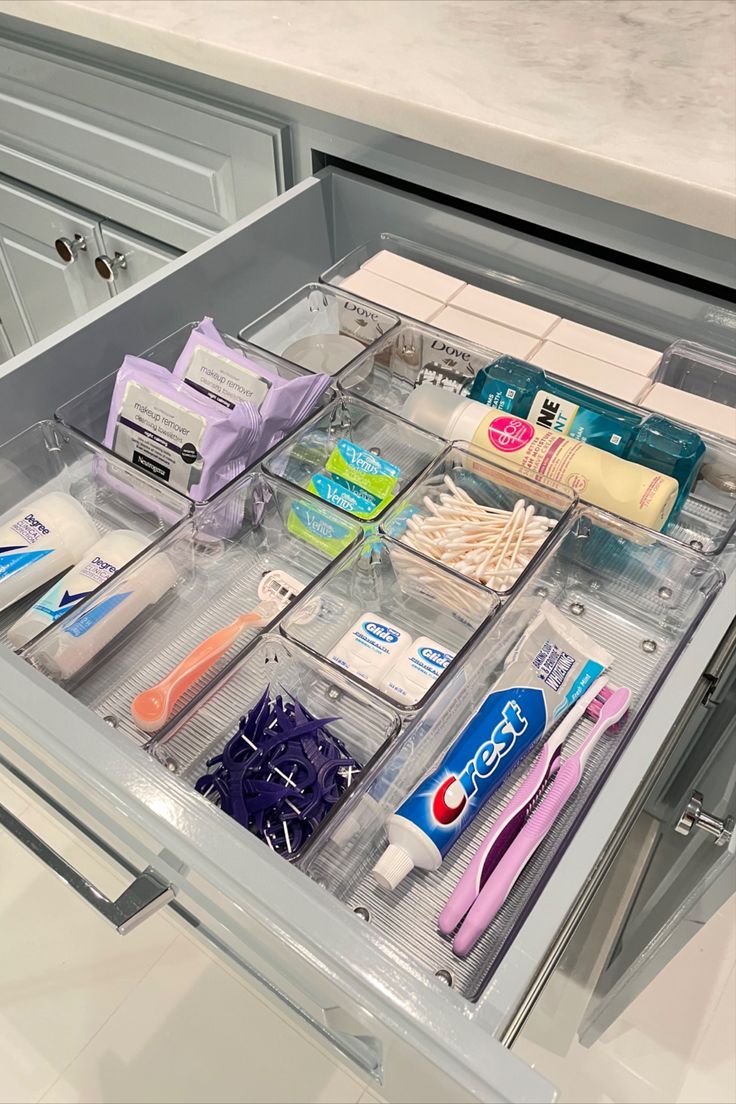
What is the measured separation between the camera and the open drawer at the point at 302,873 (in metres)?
0.42

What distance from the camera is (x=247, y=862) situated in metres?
0.46

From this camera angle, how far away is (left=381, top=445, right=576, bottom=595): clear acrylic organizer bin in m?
0.72

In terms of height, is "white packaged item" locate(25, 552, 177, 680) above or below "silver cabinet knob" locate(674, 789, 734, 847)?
below

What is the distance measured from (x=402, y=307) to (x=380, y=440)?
0.16m

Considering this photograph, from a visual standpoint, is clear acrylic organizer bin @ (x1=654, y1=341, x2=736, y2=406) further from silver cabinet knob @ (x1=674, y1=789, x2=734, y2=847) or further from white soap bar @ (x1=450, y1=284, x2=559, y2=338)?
silver cabinet knob @ (x1=674, y1=789, x2=734, y2=847)

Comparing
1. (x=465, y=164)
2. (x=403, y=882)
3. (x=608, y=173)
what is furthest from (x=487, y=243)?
(x=403, y=882)

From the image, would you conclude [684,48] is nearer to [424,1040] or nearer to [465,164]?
[465,164]

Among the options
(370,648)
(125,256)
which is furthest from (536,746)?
(125,256)

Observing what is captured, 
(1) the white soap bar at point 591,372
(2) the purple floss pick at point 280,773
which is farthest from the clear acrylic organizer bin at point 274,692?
(1) the white soap bar at point 591,372

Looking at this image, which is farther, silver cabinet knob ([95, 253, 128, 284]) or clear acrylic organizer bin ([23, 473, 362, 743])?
silver cabinet knob ([95, 253, 128, 284])

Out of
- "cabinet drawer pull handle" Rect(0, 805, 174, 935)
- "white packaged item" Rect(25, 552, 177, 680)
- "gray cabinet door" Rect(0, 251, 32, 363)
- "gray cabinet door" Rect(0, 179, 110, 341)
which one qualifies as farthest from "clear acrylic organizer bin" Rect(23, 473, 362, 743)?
"gray cabinet door" Rect(0, 251, 32, 363)

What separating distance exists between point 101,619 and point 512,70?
2.04 ft

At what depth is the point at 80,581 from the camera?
2.33 ft

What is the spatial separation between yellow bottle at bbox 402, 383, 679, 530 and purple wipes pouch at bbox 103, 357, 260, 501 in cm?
18
